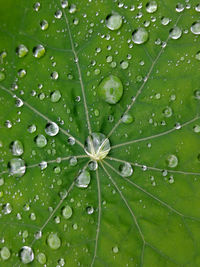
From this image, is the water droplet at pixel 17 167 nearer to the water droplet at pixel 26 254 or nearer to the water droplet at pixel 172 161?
the water droplet at pixel 26 254

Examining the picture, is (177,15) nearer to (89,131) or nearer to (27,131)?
(89,131)

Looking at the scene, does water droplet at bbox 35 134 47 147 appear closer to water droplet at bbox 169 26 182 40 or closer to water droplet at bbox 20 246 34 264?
water droplet at bbox 20 246 34 264

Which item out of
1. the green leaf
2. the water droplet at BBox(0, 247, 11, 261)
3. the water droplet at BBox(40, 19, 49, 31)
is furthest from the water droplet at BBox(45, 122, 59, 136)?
the water droplet at BBox(0, 247, 11, 261)

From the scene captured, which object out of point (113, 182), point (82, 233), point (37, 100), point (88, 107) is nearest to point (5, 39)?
point (37, 100)

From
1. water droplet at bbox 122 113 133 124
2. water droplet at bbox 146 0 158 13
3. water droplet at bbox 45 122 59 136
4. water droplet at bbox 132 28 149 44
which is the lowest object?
water droplet at bbox 45 122 59 136

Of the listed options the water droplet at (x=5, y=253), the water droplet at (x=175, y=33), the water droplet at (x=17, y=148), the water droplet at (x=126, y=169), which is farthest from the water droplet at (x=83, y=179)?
the water droplet at (x=175, y=33)

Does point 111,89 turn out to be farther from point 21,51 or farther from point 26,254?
point 26,254
